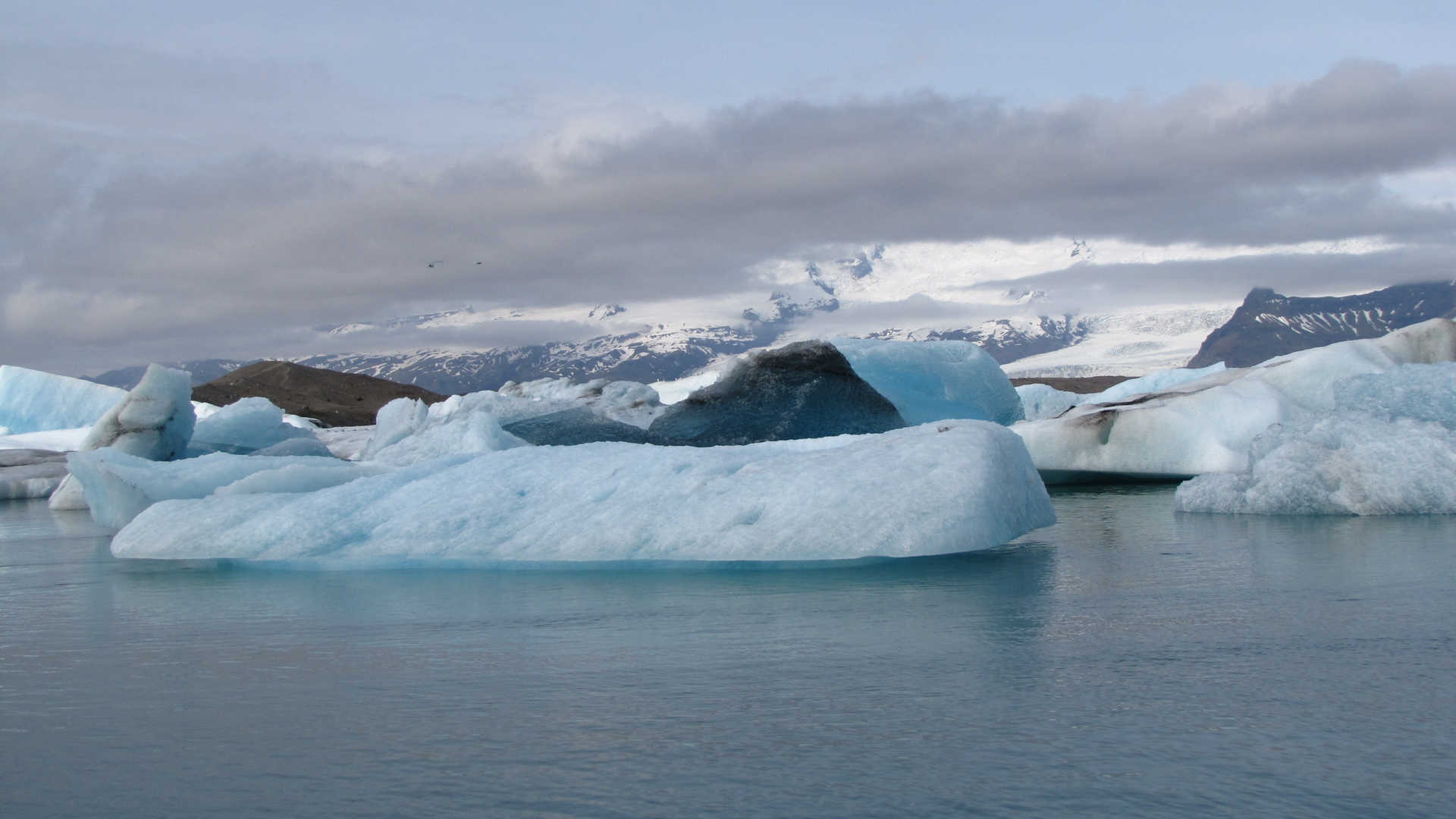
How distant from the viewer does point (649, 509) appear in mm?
6359

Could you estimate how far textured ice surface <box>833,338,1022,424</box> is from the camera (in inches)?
625

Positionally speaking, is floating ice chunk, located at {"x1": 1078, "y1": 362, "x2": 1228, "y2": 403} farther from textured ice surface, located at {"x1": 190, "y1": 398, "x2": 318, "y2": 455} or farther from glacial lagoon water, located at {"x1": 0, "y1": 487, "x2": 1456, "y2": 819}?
glacial lagoon water, located at {"x1": 0, "y1": 487, "x2": 1456, "y2": 819}

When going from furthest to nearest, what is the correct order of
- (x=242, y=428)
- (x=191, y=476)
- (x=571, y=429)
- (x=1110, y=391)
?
1. (x=242, y=428)
2. (x=1110, y=391)
3. (x=571, y=429)
4. (x=191, y=476)

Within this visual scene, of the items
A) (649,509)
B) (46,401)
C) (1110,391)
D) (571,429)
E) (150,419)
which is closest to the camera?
(649,509)

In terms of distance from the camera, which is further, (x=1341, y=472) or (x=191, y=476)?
(x=191, y=476)

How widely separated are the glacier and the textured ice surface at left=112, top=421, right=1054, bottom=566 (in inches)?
109

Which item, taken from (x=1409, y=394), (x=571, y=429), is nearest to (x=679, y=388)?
(x=571, y=429)

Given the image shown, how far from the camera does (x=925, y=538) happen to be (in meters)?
5.93

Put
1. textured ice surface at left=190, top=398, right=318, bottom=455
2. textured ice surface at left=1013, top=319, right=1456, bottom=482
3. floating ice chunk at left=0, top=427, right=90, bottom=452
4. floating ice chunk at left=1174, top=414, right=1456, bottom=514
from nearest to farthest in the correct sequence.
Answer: floating ice chunk at left=1174, top=414, right=1456, bottom=514, textured ice surface at left=1013, top=319, right=1456, bottom=482, textured ice surface at left=190, top=398, right=318, bottom=455, floating ice chunk at left=0, top=427, right=90, bottom=452

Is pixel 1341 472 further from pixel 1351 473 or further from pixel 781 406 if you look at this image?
pixel 781 406

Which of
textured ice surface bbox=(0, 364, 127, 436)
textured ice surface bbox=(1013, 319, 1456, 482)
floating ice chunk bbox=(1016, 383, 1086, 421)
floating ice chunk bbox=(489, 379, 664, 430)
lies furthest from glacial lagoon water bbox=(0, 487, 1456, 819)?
textured ice surface bbox=(0, 364, 127, 436)

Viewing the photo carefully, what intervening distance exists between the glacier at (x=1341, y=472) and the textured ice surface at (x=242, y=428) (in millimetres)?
14562

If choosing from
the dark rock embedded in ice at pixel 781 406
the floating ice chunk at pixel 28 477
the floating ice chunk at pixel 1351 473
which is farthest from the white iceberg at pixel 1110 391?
the floating ice chunk at pixel 28 477

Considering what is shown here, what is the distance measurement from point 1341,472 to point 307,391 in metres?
65.2
